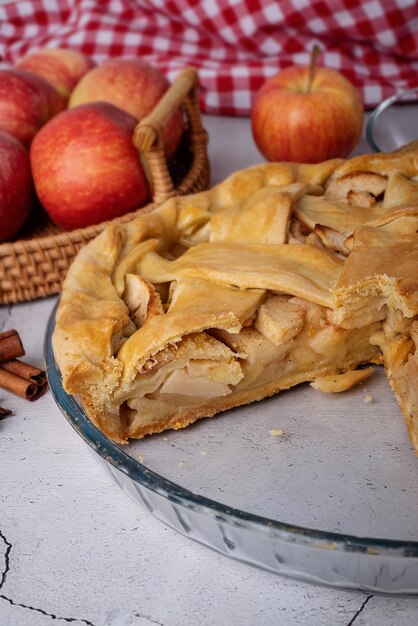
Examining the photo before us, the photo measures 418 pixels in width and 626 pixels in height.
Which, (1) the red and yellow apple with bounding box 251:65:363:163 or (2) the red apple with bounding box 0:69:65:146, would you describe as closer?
(2) the red apple with bounding box 0:69:65:146

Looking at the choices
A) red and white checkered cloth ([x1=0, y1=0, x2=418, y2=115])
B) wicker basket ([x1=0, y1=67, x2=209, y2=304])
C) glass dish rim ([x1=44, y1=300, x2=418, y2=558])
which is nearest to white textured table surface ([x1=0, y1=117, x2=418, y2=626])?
glass dish rim ([x1=44, y1=300, x2=418, y2=558])

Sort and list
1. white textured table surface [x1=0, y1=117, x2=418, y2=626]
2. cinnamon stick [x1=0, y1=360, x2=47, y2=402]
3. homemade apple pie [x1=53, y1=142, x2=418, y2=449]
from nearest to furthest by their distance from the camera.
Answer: white textured table surface [x1=0, y1=117, x2=418, y2=626]
homemade apple pie [x1=53, y1=142, x2=418, y2=449]
cinnamon stick [x1=0, y1=360, x2=47, y2=402]

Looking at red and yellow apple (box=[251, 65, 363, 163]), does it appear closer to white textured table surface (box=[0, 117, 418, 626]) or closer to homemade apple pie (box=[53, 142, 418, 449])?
homemade apple pie (box=[53, 142, 418, 449])

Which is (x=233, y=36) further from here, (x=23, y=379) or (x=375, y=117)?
(x=23, y=379)

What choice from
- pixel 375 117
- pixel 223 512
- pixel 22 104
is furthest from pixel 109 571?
pixel 375 117

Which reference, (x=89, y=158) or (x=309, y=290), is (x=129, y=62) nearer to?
(x=89, y=158)

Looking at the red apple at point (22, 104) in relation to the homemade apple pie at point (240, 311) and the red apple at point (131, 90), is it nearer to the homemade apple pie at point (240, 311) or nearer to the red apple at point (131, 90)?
the red apple at point (131, 90)

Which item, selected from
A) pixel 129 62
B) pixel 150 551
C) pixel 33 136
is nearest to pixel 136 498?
pixel 150 551

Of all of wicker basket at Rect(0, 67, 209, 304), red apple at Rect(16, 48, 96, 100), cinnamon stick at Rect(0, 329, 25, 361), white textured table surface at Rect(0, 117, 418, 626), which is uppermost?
red apple at Rect(16, 48, 96, 100)
